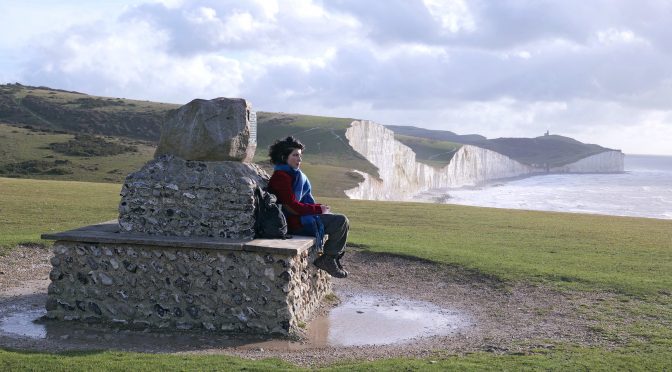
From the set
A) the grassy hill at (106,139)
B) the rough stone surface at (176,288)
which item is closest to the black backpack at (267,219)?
the rough stone surface at (176,288)

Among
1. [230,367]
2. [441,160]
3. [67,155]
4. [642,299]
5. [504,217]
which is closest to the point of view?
[230,367]

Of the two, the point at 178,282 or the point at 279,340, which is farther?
the point at 178,282

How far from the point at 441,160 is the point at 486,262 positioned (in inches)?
4656

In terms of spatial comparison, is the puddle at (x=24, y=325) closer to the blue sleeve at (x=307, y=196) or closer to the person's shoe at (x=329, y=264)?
the person's shoe at (x=329, y=264)

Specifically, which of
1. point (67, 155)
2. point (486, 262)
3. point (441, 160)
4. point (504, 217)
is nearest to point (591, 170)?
point (441, 160)

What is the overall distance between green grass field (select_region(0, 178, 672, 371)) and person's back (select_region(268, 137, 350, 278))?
3.39 meters

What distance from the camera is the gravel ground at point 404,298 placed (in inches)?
401

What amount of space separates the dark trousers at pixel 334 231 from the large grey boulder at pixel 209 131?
1.94 metres

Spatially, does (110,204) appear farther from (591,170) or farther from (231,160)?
(591,170)

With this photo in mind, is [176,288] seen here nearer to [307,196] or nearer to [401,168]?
[307,196]

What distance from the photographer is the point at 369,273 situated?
56.7 ft

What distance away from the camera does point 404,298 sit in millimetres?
14750

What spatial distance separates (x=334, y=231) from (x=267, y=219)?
1.33m

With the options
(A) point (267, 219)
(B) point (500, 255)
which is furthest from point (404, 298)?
(B) point (500, 255)
